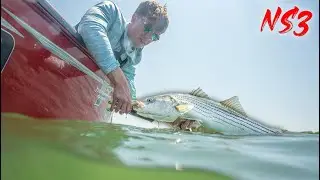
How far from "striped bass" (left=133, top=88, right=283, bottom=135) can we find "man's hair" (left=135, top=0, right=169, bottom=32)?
0.58m

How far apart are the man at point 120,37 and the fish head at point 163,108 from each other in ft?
0.43

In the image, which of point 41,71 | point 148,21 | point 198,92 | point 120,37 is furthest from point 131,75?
point 41,71

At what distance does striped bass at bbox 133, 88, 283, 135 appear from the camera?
10.4 feet

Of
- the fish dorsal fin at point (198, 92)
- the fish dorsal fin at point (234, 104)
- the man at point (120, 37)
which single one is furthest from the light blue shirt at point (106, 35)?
the fish dorsal fin at point (234, 104)

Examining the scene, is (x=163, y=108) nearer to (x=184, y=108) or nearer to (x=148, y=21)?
(x=184, y=108)

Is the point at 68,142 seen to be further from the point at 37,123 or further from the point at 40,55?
the point at 40,55

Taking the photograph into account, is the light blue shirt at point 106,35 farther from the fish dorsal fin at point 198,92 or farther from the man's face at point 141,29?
the fish dorsal fin at point 198,92

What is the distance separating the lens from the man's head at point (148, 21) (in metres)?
3.08

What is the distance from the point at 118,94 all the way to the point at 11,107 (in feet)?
2.50

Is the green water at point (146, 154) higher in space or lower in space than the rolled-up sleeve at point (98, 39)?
lower

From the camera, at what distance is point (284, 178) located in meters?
4.29

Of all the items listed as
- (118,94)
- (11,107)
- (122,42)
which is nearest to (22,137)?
(11,107)

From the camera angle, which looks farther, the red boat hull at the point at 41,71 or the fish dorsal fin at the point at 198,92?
the fish dorsal fin at the point at 198,92

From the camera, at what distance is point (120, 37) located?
3.08 meters
